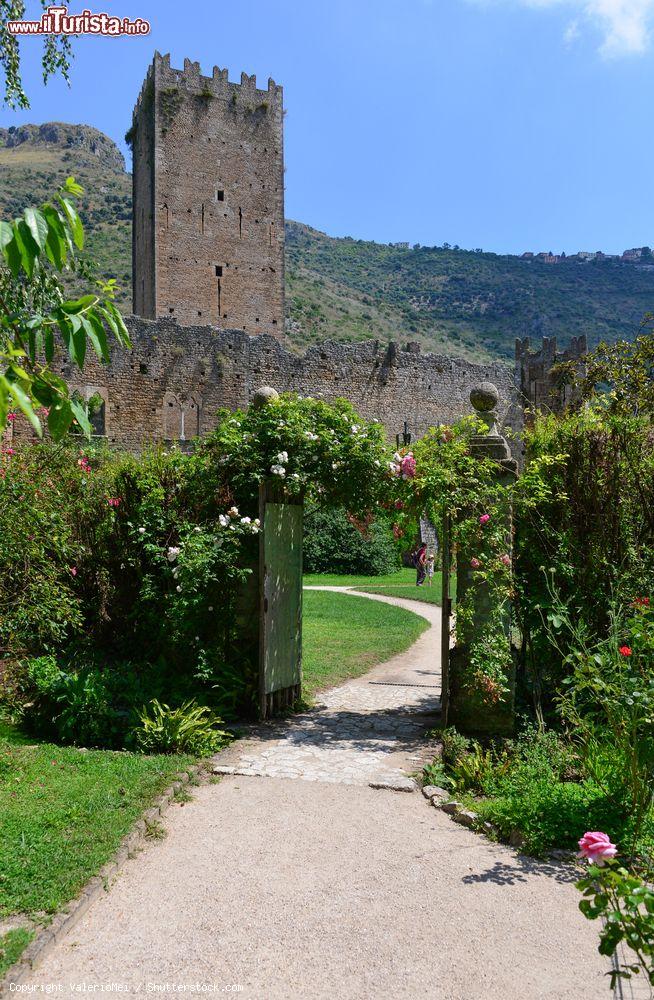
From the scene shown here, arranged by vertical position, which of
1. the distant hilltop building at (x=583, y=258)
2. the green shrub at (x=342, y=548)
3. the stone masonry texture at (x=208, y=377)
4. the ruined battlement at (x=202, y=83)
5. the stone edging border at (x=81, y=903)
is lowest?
the stone edging border at (x=81, y=903)

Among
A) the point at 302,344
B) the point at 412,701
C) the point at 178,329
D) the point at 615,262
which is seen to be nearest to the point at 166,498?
the point at 412,701

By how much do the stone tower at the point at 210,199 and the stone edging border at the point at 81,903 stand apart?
26111 millimetres

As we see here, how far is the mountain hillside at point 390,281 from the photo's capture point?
52344mm

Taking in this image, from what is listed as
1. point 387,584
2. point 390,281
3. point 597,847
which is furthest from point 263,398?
point 390,281

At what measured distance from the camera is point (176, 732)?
5.64 metres

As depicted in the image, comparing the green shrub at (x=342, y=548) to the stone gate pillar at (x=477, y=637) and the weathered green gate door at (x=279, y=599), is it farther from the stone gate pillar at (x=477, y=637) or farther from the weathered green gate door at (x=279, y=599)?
the stone gate pillar at (x=477, y=637)

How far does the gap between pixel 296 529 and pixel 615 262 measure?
85.2 meters

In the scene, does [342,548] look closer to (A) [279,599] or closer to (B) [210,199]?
(A) [279,599]

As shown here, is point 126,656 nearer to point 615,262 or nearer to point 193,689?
point 193,689

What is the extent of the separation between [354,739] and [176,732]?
161 cm

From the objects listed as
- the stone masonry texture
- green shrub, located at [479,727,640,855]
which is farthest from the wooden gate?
the stone masonry texture

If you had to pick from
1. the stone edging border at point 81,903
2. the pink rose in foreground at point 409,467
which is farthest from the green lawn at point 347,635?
the stone edging border at point 81,903

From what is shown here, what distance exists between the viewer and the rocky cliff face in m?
78.1

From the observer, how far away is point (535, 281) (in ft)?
233
